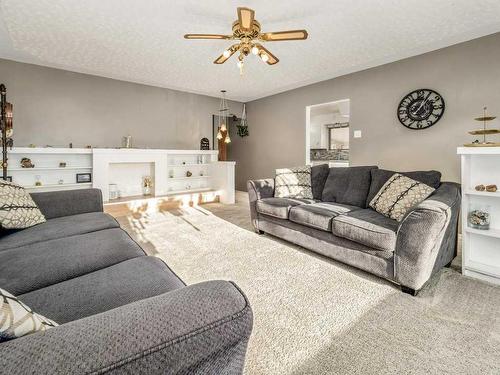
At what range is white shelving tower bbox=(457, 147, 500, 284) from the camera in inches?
87.7

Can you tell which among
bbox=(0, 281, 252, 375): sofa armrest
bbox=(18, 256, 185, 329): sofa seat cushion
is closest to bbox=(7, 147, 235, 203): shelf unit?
bbox=(18, 256, 185, 329): sofa seat cushion

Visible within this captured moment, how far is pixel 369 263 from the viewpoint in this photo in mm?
2236

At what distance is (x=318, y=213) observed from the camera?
2.67 metres

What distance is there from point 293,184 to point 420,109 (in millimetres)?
2094

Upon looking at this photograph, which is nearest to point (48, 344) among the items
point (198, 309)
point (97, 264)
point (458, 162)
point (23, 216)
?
point (198, 309)

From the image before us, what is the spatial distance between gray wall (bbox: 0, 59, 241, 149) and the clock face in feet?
13.7

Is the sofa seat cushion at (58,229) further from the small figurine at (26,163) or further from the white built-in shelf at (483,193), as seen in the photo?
the white built-in shelf at (483,193)

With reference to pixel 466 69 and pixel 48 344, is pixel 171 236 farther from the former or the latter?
pixel 466 69

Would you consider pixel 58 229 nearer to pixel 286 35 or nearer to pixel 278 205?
pixel 278 205

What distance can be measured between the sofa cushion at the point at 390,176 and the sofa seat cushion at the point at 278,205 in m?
0.71

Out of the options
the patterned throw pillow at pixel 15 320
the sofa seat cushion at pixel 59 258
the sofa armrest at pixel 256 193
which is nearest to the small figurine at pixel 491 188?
the sofa armrest at pixel 256 193

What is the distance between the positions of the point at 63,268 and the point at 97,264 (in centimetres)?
15

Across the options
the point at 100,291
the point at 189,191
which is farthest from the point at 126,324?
the point at 189,191

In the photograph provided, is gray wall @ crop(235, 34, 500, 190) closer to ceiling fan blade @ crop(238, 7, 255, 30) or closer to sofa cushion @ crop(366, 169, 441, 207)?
sofa cushion @ crop(366, 169, 441, 207)
